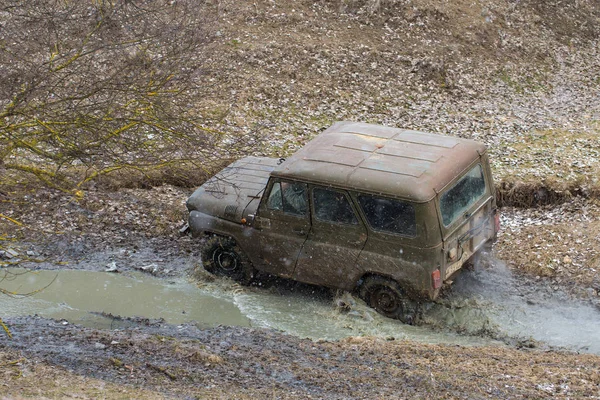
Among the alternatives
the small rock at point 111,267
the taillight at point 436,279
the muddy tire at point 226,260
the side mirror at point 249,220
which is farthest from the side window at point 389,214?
the small rock at point 111,267

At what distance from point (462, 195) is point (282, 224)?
79.0 inches

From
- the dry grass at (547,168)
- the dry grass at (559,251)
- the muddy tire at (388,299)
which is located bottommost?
the dry grass at (559,251)

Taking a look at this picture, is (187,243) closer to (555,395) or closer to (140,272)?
(140,272)

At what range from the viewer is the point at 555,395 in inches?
239

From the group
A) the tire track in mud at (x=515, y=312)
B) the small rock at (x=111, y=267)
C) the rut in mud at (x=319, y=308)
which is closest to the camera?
the tire track in mud at (x=515, y=312)

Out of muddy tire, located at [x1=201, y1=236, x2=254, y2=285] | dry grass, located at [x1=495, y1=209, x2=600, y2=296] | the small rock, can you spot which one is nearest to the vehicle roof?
muddy tire, located at [x1=201, y1=236, x2=254, y2=285]

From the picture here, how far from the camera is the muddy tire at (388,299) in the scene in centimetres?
794

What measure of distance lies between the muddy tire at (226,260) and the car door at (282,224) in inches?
12.9

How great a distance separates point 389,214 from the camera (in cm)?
762

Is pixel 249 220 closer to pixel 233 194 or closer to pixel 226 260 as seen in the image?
pixel 233 194

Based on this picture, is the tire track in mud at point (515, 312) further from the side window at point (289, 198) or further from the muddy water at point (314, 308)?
the side window at point (289, 198)

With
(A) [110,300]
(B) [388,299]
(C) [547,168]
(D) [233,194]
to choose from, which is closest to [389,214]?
(B) [388,299]

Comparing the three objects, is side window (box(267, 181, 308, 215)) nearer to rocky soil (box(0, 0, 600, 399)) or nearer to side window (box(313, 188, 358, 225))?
side window (box(313, 188, 358, 225))

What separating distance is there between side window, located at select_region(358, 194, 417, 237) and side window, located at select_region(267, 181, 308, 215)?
0.69 metres
